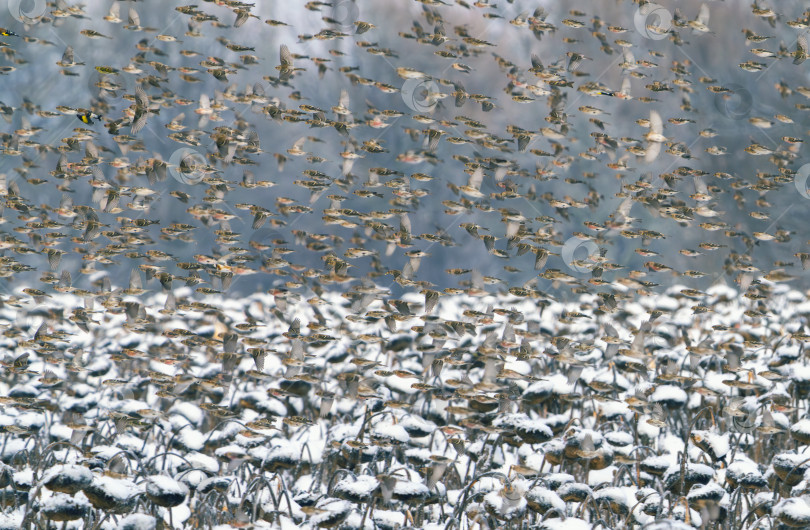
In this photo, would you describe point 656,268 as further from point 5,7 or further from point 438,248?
point 5,7

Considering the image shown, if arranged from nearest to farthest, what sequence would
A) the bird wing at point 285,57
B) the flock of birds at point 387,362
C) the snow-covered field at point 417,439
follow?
the snow-covered field at point 417,439, the flock of birds at point 387,362, the bird wing at point 285,57

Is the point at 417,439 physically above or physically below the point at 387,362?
below

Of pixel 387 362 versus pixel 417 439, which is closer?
pixel 417 439

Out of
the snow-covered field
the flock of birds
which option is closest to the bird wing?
the flock of birds

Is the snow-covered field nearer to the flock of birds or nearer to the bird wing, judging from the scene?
the flock of birds

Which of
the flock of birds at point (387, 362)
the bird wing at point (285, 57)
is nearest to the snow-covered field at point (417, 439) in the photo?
the flock of birds at point (387, 362)

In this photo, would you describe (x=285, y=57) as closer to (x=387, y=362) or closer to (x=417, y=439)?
(x=387, y=362)

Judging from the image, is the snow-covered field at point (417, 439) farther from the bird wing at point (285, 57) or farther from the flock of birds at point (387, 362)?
the bird wing at point (285, 57)

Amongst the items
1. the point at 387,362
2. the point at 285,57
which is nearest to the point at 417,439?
the point at 387,362

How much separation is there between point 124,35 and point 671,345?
19.1 meters

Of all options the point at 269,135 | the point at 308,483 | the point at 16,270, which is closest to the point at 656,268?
the point at 308,483

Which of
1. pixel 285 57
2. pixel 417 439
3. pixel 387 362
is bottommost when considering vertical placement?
pixel 417 439

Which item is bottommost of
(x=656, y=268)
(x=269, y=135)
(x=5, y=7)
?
(x=656, y=268)

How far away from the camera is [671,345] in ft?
28.7
